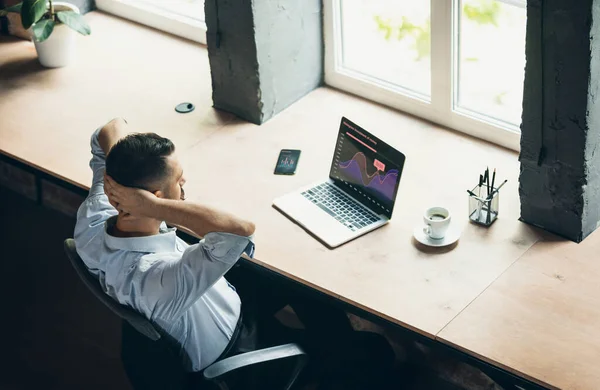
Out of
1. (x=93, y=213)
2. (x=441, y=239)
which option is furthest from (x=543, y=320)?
(x=93, y=213)

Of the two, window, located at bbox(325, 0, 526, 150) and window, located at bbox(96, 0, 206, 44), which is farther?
window, located at bbox(96, 0, 206, 44)

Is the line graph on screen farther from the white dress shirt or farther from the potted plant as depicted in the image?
the potted plant

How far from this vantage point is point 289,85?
3.97 m

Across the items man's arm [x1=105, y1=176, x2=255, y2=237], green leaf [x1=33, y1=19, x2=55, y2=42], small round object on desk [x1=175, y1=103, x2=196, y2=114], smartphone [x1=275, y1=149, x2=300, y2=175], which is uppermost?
green leaf [x1=33, y1=19, x2=55, y2=42]

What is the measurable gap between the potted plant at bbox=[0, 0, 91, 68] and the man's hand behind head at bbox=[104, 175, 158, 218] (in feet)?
5.92

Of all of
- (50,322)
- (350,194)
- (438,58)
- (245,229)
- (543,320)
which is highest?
(438,58)

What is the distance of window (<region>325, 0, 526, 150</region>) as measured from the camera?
137 inches

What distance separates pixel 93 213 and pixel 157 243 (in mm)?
261

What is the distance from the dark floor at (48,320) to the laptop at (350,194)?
1.05 meters

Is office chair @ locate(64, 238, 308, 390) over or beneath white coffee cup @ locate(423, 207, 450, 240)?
beneath

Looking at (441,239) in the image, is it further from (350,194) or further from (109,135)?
(109,135)

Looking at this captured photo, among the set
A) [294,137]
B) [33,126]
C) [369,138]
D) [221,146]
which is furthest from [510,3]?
[33,126]

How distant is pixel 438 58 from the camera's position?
12.0ft

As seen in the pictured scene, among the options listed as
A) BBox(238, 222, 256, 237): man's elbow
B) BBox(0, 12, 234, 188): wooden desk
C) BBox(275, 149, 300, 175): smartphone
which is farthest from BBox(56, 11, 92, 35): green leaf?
BBox(238, 222, 256, 237): man's elbow
